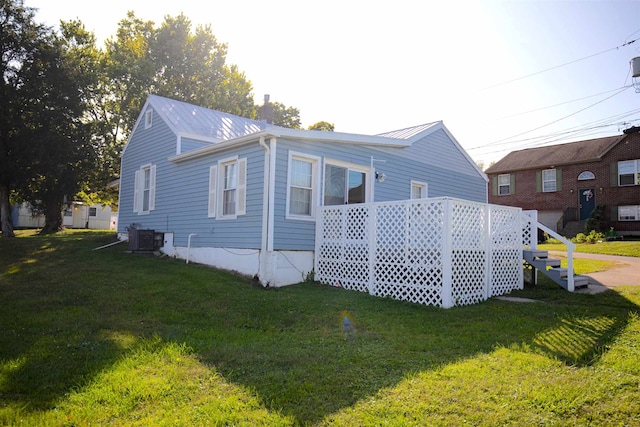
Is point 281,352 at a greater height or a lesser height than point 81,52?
lesser

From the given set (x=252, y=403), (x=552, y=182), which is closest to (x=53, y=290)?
(x=252, y=403)

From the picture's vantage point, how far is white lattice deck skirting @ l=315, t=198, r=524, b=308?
292 inches

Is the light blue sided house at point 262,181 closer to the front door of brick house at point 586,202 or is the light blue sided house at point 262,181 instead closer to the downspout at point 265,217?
the downspout at point 265,217

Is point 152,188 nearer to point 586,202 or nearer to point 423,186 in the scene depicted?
point 423,186

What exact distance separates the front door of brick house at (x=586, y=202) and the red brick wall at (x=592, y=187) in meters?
0.19

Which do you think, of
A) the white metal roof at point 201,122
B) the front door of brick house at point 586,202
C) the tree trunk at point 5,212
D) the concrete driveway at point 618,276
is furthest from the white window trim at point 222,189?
the front door of brick house at point 586,202

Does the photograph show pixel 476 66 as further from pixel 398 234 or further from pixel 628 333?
pixel 628 333

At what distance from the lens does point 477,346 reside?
16.4 ft

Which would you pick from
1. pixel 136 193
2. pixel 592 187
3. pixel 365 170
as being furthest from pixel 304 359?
pixel 592 187

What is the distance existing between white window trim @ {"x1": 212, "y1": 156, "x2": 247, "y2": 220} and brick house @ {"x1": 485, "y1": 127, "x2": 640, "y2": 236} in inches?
807

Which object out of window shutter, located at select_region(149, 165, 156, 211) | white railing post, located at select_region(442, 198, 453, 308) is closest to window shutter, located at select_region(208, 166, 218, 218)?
window shutter, located at select_region(149, 165, 156, 211)

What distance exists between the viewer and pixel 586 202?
24078 millimetres

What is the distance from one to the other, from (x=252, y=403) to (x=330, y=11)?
8.76 meters

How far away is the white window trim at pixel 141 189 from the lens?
546 inches
